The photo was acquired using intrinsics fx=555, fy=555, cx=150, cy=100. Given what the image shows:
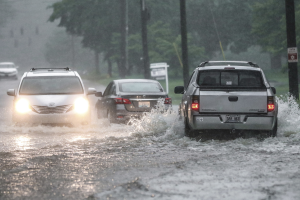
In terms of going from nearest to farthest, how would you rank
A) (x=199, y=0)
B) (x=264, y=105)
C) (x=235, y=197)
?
(x=235, y=197)
(x=264, y=105)
(x=199, y=0)

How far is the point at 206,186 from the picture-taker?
6.89 meters

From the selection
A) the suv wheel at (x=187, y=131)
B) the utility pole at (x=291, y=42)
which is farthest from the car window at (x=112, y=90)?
the utility pole at (x=291, y=42)

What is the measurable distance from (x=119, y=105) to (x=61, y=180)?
7.32m

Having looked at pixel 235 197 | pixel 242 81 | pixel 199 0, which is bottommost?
pixel 235 197

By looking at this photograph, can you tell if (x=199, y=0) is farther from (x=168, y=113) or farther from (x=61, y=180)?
(x=61, y=180)

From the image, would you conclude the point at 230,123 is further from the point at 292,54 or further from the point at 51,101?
the point at 292,54

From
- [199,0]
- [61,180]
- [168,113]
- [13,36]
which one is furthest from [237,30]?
[13,36]

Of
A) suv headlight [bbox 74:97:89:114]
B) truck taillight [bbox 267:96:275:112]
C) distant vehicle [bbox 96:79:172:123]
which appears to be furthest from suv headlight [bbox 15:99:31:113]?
truck taillight [bbox 267:96:275:112]

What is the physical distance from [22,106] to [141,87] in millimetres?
3478

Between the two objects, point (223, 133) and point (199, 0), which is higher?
point (199, 0)

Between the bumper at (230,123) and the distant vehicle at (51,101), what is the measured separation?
4.24 m

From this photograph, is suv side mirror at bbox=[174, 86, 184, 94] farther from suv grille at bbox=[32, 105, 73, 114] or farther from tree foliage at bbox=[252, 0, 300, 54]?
tree foliage at bbox=[252, 0, 300, 54]

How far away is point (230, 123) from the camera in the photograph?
10836mm

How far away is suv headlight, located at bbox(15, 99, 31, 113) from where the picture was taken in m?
13.9
